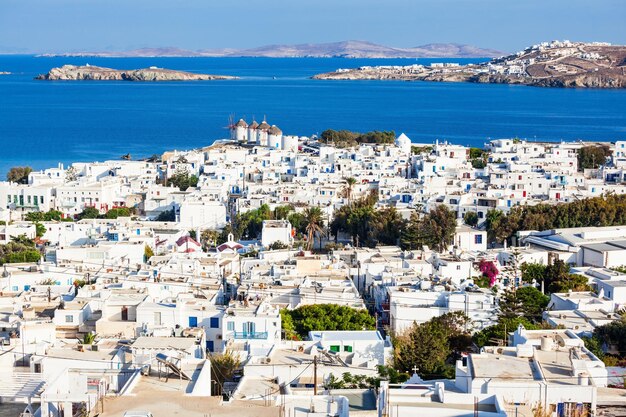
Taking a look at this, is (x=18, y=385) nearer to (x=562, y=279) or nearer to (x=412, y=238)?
(x=562, y=279)

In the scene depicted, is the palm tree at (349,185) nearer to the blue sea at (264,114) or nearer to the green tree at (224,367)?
the blue sea at (264,114)

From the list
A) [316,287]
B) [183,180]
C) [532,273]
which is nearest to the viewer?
[316,287]

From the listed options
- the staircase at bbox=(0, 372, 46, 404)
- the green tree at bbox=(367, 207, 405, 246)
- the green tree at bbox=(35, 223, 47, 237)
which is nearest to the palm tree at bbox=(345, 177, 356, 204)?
the green tree at bbox=(367, 207, 405, 246)

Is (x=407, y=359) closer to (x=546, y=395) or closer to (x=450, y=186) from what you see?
(x=546, y=395)

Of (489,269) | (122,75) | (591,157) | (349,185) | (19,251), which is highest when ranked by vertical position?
(122,75)

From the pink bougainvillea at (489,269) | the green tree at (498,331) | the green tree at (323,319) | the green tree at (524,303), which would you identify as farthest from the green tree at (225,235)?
the green tree at (498,331)

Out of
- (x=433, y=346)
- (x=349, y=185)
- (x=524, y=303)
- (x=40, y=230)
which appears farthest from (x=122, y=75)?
(x=433, y=346)
